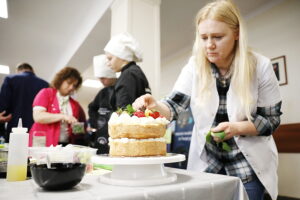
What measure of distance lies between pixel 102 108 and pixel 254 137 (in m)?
1.32

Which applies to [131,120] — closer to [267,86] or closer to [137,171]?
[137,171]

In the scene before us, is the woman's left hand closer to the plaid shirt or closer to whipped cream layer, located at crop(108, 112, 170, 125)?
the plaid shirt

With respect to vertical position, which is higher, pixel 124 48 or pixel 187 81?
pixel 124 48

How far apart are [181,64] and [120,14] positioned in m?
2.73

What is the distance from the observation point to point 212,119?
130cm

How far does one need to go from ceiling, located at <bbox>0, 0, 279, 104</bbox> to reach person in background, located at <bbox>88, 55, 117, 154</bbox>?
1.48 m

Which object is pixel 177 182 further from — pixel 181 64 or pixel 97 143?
pixel 181 64

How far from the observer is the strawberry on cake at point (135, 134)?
0.91 meters

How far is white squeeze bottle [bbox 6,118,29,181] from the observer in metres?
0.83

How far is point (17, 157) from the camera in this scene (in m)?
0.85

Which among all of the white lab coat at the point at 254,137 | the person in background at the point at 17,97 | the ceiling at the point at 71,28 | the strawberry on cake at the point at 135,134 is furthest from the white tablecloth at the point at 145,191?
the ceiling at the point at 71,28

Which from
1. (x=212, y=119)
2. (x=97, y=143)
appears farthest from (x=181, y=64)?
(x=212, y=119)

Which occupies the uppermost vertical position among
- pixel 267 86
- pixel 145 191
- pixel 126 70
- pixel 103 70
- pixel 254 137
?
pixel 103 70

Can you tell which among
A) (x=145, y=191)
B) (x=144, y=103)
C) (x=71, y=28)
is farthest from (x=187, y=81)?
(x=71, y=28)
